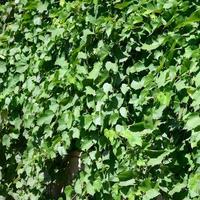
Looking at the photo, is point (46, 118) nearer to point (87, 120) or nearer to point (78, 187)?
point (87, 120)

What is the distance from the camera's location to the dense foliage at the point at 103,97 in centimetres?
229

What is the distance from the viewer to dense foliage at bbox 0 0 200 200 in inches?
90.1

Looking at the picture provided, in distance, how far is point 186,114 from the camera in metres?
2.24

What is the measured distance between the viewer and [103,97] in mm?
2564

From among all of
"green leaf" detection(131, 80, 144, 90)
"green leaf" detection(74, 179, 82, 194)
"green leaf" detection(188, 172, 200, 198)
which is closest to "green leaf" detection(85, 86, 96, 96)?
"green leaf" detection(131, 80, 144, 90)

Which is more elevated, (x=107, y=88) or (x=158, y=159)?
(x=107, y=88)

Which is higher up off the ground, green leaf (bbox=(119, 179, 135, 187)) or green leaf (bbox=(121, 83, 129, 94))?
green leaf (bbox=(121, 83, 129, 94))

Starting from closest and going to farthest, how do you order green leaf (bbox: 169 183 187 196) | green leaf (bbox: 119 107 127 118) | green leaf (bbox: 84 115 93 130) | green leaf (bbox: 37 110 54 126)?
green leaf (bbox: 169 183 187 196)
green leaf (bbox: 119 107 127 118)
green leaf (bbox: 84 115 93 130)
green leaf (bbox: 37 110 54 126)

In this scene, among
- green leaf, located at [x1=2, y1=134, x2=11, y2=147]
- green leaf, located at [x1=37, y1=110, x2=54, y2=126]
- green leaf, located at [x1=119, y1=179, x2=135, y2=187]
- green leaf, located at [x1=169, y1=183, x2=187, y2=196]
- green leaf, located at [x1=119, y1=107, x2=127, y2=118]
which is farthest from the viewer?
green leaf, located at [x1=2, y1=134, x2=11, y2=147]

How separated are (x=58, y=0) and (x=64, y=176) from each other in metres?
1.11

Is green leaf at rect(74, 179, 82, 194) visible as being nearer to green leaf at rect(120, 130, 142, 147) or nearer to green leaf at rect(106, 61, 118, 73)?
green leaf at rect(120, 130, 142, 147)

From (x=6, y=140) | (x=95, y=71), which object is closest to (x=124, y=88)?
(x=95, y=71)

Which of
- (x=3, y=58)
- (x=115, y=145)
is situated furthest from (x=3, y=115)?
(x=115, y=145)

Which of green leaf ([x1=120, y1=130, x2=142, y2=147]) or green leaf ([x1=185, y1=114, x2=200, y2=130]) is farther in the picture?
green leaf ([x1=120, y1=130, x2=142, y2=147])
